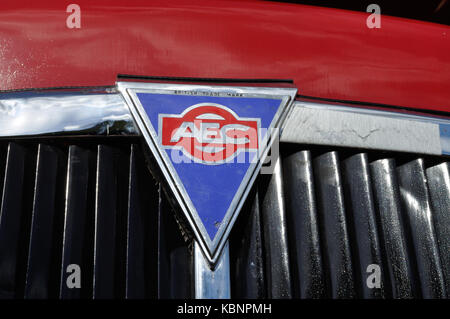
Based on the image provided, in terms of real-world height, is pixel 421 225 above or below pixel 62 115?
below

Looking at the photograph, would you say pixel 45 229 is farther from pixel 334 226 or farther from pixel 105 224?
pixel 334 226


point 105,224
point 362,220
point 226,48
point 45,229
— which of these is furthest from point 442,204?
point 45,229

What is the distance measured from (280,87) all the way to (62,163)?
1.55 ft

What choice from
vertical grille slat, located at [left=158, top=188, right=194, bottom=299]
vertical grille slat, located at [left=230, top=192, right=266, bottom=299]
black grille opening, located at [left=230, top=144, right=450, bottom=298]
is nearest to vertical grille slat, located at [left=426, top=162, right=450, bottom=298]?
black grille opening, located at [left=230, top=144, right=450, bottom=298]

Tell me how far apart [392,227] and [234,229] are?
33 cm

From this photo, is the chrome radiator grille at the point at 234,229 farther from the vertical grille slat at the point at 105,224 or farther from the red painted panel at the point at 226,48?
the red painted panel at the point at 226,48

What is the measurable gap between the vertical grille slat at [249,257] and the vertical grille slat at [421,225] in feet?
1.09

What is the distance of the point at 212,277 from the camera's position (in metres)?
0.84

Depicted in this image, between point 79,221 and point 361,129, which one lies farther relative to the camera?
point 361,129

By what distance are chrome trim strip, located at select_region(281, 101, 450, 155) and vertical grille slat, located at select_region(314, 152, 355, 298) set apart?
5 cm

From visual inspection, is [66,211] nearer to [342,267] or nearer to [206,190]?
[206,190]

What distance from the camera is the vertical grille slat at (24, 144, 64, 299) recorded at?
83 centimetres

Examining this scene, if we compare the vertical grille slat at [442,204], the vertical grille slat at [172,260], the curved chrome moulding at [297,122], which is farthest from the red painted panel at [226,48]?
the vertical grille slat at [172,260]

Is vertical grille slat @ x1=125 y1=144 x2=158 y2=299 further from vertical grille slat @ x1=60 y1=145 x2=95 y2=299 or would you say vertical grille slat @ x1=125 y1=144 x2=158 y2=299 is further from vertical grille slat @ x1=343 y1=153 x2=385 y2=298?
vertical grille slat @ x1=343 y1=153 x2=385 y2=298
